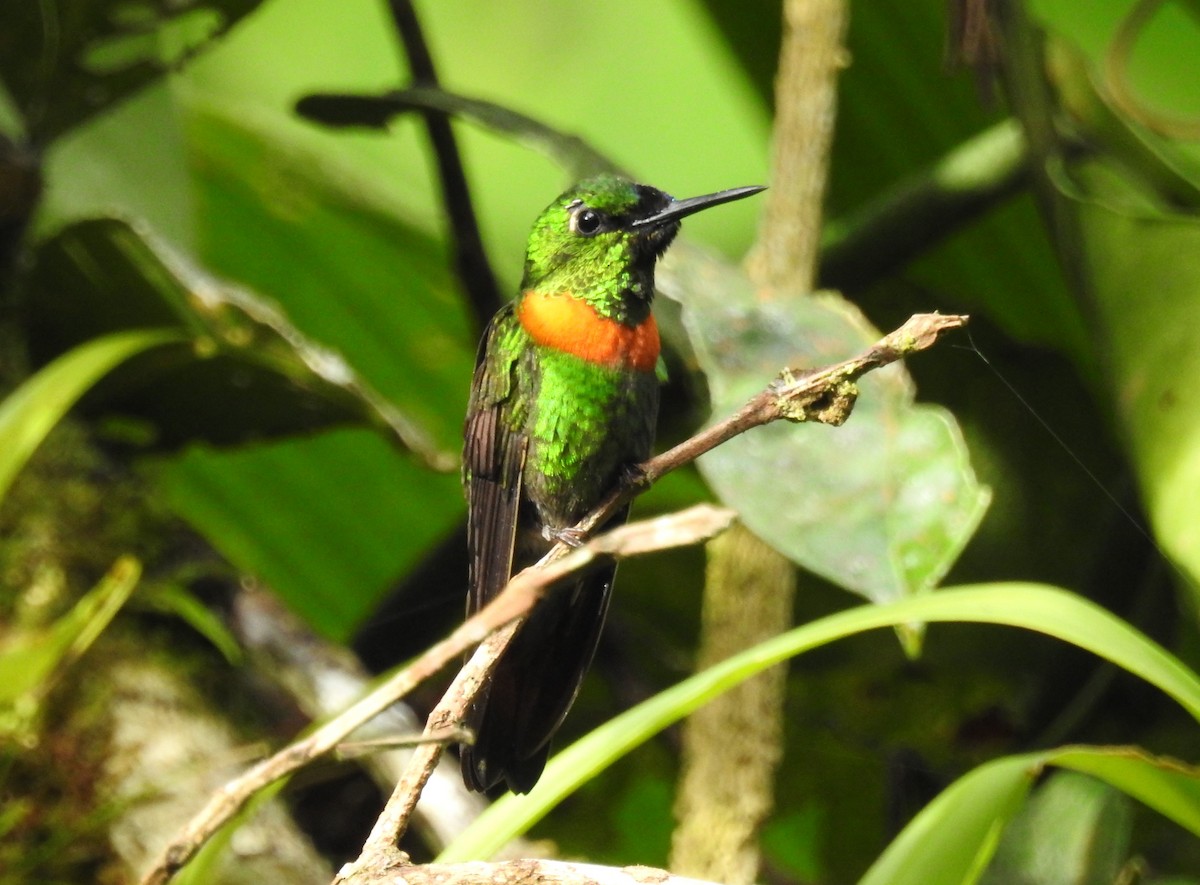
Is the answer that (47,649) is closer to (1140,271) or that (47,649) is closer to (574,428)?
(574,428)

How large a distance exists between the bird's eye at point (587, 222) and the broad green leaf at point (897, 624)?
0.51 m

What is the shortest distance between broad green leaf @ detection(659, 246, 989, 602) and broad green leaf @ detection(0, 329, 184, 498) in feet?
2.00

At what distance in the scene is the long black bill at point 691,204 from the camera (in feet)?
3.32

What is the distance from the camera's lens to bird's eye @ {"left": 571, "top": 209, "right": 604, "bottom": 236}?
125 centimetres

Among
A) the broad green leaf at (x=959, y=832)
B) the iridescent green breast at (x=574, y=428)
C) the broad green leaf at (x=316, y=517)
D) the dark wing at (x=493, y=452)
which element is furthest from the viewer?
the broad green leaf at (x=316, y=517)

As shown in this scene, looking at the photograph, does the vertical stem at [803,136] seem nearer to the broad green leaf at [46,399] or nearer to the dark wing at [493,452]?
the dark wing at [493,452]

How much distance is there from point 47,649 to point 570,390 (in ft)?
1.67

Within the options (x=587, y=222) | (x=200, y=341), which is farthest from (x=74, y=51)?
(x=587, y=222)

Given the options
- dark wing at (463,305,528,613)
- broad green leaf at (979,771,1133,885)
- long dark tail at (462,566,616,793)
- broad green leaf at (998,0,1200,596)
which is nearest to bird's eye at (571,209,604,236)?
dark wing at (463,305,528,613)

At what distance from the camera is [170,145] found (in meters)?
2.10

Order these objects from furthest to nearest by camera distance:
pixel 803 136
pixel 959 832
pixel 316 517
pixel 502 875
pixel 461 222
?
pixel 316 517 < pixel 461 222 < pixel 803 136 < pixel 959 832 < pixel 502 875

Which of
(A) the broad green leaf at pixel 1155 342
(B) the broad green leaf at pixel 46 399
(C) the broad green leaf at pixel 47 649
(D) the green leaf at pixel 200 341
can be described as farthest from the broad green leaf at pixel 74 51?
(A) the broad green leaf at pixel 1155 342

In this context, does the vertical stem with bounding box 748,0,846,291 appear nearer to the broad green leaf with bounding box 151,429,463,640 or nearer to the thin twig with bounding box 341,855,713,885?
the thin twig with bounding box 341,855,713,885

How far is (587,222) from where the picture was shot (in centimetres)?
125
